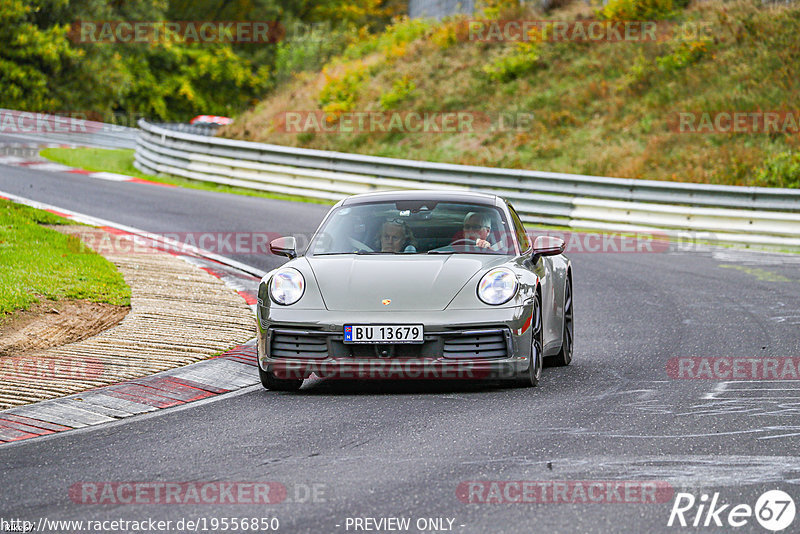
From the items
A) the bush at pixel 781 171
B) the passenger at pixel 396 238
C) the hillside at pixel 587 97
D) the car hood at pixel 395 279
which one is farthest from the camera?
the hillside at pixel 587 97

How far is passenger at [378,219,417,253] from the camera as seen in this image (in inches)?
343

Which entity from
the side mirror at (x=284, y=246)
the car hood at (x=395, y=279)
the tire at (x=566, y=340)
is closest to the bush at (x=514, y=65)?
the tire at (x=566, y=340)

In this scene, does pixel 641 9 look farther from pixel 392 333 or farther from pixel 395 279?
pixel 392 333

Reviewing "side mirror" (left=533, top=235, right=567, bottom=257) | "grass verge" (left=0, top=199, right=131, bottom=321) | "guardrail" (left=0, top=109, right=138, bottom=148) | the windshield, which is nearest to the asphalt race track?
"side mirror" (left=533, top=235, right=567, bottom=257)

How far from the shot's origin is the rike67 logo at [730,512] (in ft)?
15.6

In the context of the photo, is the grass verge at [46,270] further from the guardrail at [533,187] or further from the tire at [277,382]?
the guardrail at [533,187]

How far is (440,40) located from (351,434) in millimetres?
29312

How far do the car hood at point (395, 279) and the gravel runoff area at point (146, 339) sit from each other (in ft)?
4.85

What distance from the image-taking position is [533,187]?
71.2ft

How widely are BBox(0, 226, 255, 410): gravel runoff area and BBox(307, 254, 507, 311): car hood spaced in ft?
4.85

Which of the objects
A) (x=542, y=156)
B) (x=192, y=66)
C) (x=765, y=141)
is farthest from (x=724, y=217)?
(x=192, y=66)

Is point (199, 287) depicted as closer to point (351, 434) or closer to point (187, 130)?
point (351, 434)

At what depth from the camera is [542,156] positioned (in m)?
26.9

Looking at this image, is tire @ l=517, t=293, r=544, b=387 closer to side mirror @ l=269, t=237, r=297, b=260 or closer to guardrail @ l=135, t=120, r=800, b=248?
side mirror @ l=269, t=237, r=297, b=260
